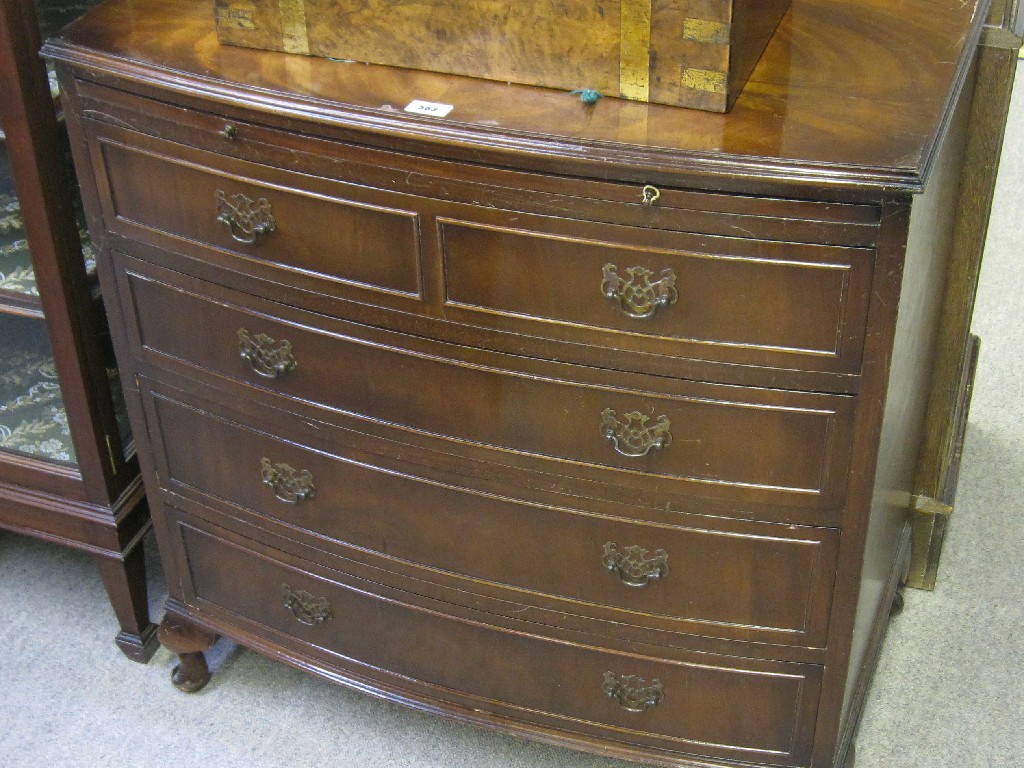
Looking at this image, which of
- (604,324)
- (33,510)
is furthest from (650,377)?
(33,510)

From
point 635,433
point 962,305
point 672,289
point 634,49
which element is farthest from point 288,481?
point 962,305

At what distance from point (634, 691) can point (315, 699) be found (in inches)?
26.3

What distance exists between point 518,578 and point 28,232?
2.97 ft

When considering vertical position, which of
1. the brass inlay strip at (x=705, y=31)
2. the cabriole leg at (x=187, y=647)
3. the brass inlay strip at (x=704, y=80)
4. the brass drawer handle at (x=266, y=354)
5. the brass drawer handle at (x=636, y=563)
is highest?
the brass inlay strip at (x=705, y=31)

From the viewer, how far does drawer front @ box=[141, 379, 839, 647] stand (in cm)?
170

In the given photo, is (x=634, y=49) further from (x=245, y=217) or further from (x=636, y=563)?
(x=636, y=563)

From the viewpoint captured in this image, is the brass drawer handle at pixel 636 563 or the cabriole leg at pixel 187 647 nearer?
A: the brass drawer handle at pixel 636 563

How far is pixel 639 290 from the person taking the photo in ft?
5.04

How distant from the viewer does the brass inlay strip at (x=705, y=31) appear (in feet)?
4.90

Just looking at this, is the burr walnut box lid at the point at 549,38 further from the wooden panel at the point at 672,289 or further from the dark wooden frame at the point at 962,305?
the dark wooden frame at the point at 962,305

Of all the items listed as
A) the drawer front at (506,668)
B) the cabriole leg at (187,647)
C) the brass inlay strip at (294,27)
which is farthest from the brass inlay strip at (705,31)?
the cabriole leg at (187,647)

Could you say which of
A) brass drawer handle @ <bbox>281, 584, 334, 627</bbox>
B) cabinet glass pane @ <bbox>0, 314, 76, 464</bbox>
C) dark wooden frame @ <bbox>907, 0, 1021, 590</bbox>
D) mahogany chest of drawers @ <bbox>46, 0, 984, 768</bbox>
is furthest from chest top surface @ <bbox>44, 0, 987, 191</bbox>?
brass drawer handle @ <bbox>281, 584, 334, 627</bbox>

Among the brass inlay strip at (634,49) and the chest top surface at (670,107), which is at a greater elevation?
the brass inlay strip at (634,49)

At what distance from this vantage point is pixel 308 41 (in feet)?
5.61
